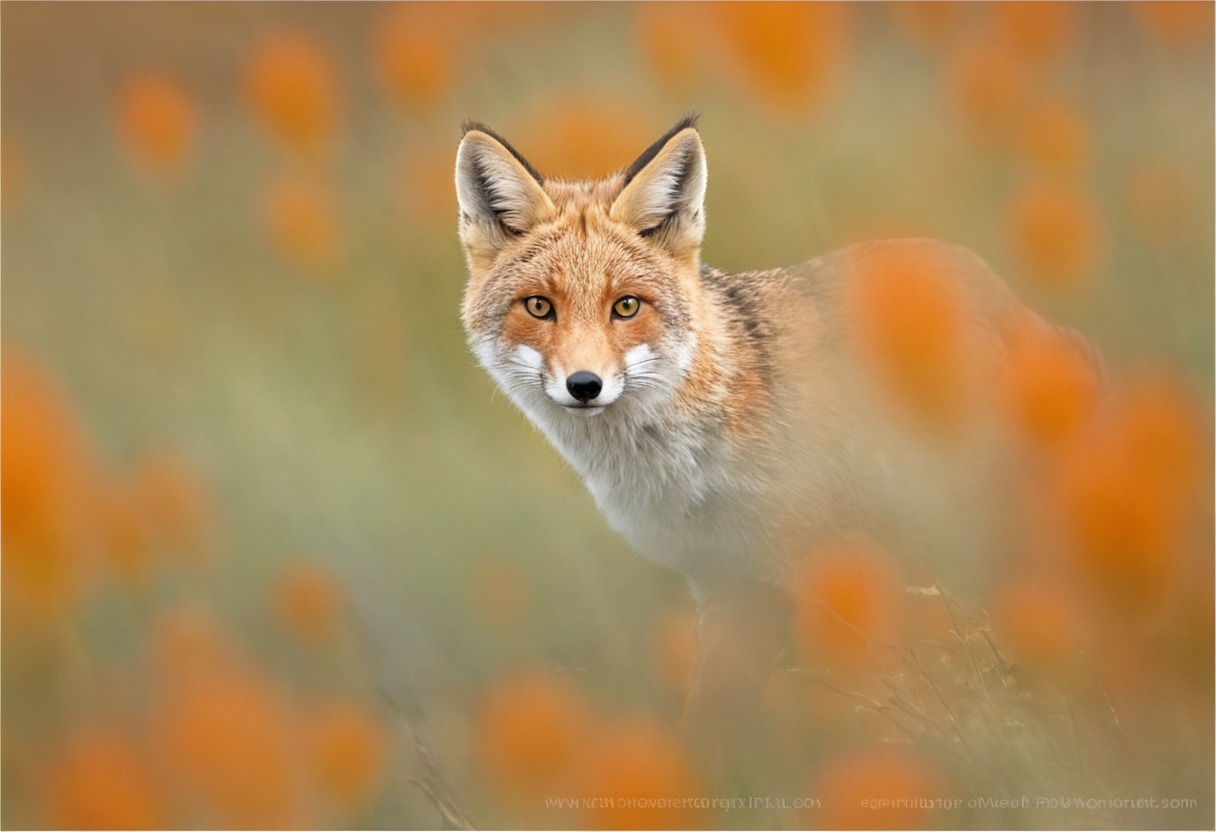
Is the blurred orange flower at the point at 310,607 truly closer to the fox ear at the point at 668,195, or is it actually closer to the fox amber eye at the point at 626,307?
the fox amber eye at the point at 626,307

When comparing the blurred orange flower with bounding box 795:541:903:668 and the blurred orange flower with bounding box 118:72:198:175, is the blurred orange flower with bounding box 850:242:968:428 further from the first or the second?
the blurred orange flower with bounding box 118:72:198:175

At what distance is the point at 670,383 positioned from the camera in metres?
5.72

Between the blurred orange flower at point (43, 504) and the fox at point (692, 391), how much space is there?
2171 mm

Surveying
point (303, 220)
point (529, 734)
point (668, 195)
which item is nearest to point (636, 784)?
point (529, 734)

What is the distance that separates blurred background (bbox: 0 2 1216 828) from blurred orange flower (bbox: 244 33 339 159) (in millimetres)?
25

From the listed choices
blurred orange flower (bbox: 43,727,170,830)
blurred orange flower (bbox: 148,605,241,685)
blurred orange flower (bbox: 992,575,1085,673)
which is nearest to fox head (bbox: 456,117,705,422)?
blurred orange flower (bbox: 148,605,241,685)

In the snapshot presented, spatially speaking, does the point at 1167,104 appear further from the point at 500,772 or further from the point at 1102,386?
the point at 500,772

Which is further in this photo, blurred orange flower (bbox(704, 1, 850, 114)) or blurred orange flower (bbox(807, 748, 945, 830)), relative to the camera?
blurred orange flower (bbox(704, 1, 850, 114))

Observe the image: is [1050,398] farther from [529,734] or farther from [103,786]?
[103,786]

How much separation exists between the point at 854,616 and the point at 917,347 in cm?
110

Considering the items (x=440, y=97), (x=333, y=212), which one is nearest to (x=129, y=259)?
(x=333, y=212)

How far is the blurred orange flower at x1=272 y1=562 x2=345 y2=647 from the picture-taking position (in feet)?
18.1

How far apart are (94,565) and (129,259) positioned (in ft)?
9.56

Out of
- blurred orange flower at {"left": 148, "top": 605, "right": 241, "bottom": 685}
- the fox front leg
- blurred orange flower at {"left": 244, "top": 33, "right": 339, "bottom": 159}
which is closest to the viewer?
blurred orange flower at {"left": 148, "top": 605, "right": 241, "bottom": 685}
